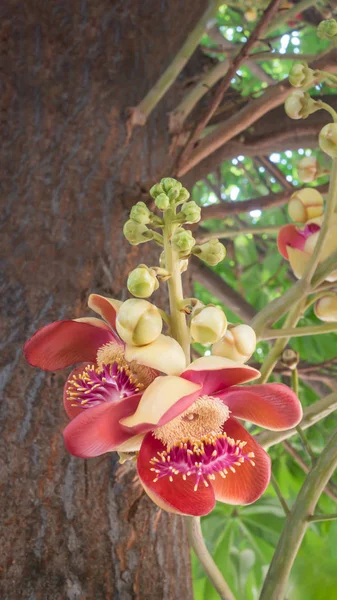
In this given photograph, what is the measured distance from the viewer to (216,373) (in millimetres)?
521

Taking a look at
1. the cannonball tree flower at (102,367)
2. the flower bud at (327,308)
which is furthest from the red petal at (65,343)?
the flower bud at (327,308)

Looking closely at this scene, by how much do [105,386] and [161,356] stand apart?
7cm

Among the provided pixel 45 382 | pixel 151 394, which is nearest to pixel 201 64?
pixel 45 382

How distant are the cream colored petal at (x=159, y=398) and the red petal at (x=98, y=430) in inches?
1.1

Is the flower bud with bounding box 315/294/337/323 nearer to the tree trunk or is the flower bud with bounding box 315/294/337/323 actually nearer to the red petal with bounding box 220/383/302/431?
the red petal with bounding box 220/383/302/431

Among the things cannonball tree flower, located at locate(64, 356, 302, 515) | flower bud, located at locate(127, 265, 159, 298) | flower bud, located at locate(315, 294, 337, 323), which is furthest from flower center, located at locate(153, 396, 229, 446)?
flower bud, located at locate(315, 294, 337, 323)

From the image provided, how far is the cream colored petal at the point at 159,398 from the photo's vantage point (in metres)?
0.47

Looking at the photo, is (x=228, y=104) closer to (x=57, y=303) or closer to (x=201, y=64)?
(x=201, y=64)

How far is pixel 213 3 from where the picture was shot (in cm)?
119

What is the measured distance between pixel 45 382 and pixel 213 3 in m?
0.75

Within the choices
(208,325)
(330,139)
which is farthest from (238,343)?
(330,139)

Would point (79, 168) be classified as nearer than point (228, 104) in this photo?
Yes

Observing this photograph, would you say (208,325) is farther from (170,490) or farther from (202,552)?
(202,552)

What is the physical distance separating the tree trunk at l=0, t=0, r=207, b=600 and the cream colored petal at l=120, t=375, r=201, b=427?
38cm
